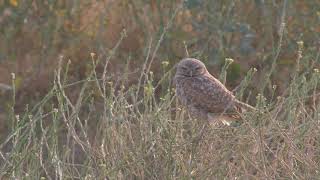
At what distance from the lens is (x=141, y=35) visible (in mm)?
7625

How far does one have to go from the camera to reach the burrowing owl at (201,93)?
5211mm

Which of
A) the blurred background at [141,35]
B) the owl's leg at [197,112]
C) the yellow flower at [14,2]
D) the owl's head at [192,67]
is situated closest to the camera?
the owl's leg at [197,112]

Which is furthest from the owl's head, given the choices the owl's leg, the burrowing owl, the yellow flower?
the yellow flower

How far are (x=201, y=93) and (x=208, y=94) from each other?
41 mm

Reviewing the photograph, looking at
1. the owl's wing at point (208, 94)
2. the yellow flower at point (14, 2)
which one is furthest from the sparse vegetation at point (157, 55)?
the owl's wing at point (208, 94)

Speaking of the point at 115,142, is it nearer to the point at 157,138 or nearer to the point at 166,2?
the point at 157,138

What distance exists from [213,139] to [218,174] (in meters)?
0.30

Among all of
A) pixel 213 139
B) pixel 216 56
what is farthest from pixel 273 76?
pixel 213 139

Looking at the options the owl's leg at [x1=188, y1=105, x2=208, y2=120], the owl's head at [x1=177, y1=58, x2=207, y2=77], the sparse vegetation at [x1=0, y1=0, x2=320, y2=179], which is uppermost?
the owl's head at [x1=177, y1=58, x2=207, y2=77]

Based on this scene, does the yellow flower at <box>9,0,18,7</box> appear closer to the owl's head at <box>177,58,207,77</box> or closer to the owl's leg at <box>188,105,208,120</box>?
the owl's head at <box>177,58,207,77</box>

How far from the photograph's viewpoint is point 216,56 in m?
7.18

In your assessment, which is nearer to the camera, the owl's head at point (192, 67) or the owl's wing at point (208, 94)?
the owl's wing at point (208, 94)

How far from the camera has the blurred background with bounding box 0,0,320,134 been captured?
7168 millimetres

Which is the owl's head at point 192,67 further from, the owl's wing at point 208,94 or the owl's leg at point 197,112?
the owl's leg at point 197,112
